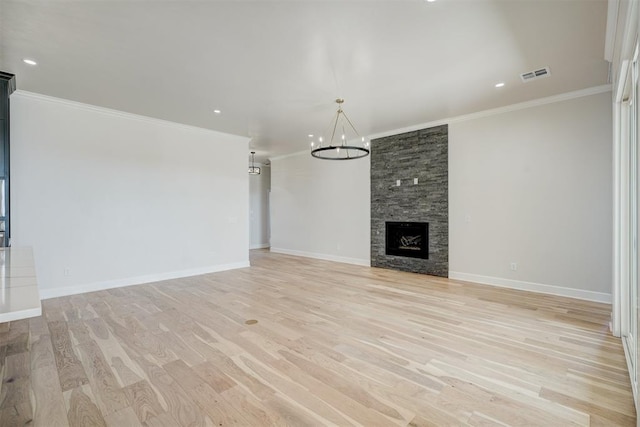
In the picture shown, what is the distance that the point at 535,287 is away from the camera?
15.0 feet

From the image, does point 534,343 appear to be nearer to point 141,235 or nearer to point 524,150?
point 524,150

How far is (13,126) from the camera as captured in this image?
162 inches

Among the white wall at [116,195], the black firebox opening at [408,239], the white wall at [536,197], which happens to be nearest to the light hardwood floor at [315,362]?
the white wall at [536,197]

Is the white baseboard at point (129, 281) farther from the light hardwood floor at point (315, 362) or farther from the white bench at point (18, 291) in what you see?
the white bench at point (18, 291)

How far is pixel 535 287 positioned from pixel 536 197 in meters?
1.42

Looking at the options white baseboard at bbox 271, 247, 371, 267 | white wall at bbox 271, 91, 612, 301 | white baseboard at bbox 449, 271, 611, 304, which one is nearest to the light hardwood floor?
white baseboard at bbox 449, 271, 611, 304

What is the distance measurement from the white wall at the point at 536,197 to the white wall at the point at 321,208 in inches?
84.4

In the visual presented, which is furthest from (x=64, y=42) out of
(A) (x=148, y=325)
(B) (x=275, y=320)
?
(B) (x=275, y=320)

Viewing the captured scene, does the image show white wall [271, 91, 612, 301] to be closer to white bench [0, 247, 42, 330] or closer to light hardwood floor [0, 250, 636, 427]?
light hardwood floor [0, 250, 636, 427]

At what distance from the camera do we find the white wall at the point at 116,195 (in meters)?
4.27

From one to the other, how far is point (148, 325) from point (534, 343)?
4063 millimetres

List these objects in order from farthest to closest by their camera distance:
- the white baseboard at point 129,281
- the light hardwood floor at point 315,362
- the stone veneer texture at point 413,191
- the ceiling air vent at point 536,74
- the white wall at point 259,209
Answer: the white wall at point 259,209
the stone veneer texture at point 413,191
the white baseboard at point 129,281
the ceiling air vent at point 536,74
the light hardwood floor at point 315,362

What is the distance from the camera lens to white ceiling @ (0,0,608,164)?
2.48m

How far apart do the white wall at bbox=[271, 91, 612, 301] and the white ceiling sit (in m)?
0.48
